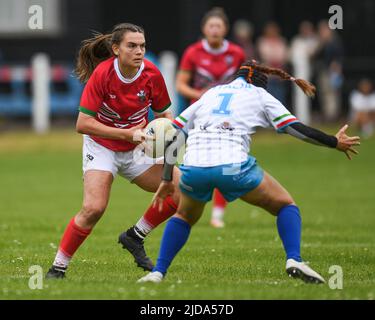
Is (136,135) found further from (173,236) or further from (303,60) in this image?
(303,60)

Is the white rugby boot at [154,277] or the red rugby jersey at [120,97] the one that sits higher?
the red rugby jersey at [120,97]

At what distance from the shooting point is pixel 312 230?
40.2 feet

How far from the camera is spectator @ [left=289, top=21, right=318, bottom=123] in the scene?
24609 millimetres

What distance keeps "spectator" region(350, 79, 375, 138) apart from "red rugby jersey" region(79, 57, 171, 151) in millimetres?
15802

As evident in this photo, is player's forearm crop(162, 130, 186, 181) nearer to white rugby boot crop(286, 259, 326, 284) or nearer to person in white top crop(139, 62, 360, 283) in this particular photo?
person in white top crop(139, 62, 360, 283)

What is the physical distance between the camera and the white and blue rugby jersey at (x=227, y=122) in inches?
291

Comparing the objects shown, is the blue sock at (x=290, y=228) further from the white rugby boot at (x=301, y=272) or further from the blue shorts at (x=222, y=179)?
the blue shorts at (x=222, y=179)

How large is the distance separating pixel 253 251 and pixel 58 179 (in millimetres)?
9175

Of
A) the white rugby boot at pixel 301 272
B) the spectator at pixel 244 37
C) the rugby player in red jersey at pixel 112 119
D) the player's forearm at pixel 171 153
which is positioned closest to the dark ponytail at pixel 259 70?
the player's forearm at pixel 171 153

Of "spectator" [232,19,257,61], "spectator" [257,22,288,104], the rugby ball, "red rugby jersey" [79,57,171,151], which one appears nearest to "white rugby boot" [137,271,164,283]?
the rugby ball

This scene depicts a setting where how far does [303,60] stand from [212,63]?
12542mm

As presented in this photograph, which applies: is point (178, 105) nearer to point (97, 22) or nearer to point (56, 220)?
point (97, 22)

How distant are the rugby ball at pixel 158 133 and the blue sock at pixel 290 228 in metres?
1.04

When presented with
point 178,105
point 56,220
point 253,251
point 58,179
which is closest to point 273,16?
point 178,105
